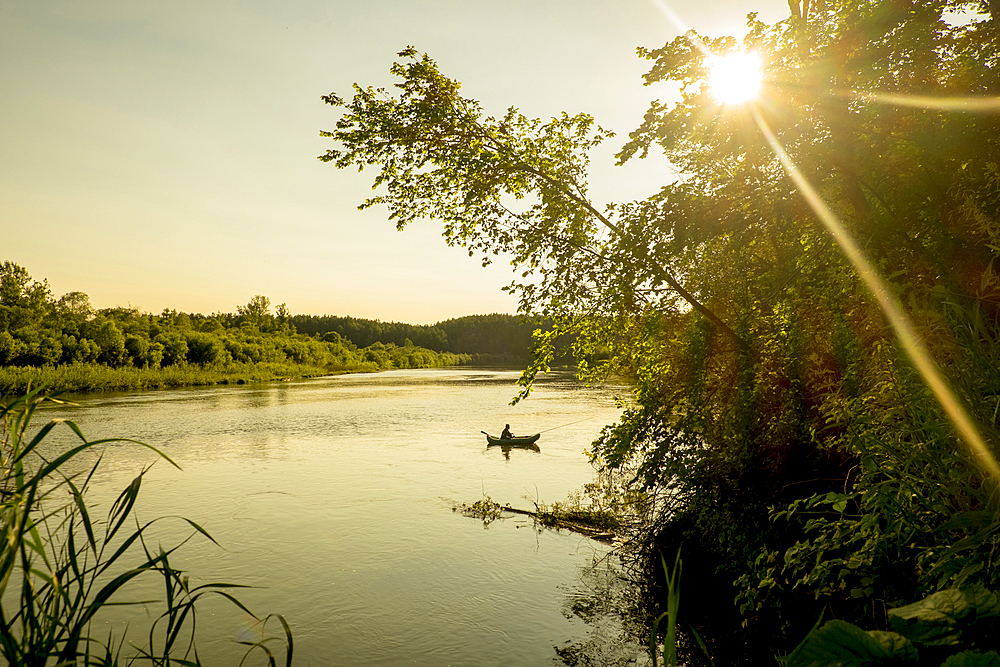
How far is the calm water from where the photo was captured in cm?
614

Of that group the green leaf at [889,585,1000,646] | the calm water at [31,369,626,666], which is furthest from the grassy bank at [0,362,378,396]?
the green leaf at [889,585,1000,646]

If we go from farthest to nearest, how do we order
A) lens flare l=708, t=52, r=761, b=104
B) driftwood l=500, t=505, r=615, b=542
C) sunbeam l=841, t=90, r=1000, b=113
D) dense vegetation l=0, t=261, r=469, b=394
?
dense vegetation l=0, t=261, r=469, b=394
driftwood l=500, t=505, r=615, b=542
lens flare l=708, t=52, r=761, b=104
sunbeam l=841, t=90, r=1000, b=113

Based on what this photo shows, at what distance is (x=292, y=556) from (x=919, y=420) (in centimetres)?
789

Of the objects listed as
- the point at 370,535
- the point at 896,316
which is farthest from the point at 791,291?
the point at 370,535

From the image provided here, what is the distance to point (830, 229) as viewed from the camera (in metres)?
4.76

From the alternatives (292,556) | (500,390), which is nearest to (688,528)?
(292,556)

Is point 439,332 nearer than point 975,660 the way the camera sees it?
No

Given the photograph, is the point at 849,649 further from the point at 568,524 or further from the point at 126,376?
the point at 126,376

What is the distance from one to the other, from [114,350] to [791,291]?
48652 millimetres

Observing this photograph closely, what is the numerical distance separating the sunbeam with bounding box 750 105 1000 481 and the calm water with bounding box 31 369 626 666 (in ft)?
13.6

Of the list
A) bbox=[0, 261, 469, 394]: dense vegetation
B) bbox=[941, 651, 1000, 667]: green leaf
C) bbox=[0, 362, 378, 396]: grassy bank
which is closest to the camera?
bbox=[941, 651, 1000, 667]: green leaf

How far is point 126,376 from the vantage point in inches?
1634

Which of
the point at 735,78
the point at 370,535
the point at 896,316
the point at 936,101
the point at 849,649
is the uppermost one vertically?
the point at 735,78

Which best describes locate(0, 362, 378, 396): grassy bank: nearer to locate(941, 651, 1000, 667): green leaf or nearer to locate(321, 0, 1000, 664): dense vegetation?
locate(321, 0, 1000, 664): dense vegetation
